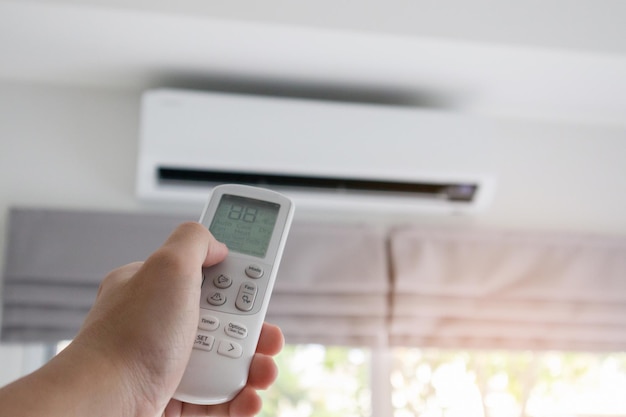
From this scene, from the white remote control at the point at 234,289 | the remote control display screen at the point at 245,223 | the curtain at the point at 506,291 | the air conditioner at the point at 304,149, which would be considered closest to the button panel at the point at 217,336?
the white remote control at the point at 234,289

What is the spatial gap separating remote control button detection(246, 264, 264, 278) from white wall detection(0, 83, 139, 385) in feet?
2.75

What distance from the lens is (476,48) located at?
138 cm

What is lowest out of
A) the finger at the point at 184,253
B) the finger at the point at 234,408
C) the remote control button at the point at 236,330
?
the finger at the point at 234,408

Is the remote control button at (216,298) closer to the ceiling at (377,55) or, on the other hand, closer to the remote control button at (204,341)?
the remote control button at (204,341)

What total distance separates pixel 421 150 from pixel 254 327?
0.85 meters

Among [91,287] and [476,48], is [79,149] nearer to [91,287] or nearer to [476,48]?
[91,287]

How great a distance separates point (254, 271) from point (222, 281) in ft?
0.13

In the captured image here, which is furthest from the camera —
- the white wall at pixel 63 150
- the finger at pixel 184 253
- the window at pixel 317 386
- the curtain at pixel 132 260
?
the window at pixel 317 386

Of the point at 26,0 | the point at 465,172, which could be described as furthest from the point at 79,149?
the point at 465,172

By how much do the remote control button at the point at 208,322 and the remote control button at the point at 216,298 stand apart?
19 millimetres

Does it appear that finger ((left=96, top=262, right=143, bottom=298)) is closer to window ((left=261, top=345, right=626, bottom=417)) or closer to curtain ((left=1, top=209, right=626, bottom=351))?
curtain ((left=1, top=209, right=626, bottom=351))

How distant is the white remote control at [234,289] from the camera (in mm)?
741

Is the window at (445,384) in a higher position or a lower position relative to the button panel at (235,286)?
lower

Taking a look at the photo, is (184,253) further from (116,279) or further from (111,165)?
(111,165)
